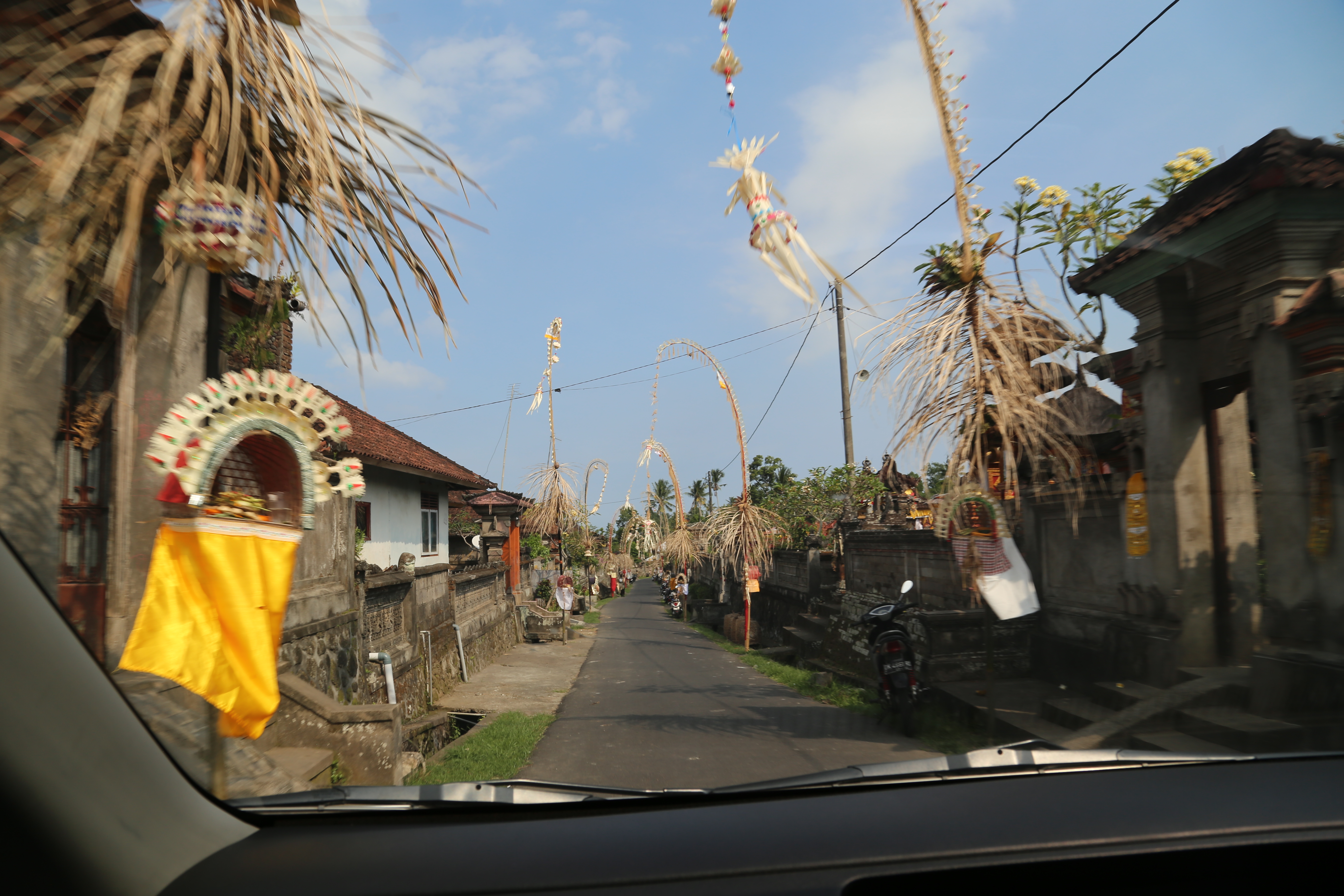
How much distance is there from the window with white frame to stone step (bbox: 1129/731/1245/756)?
47.8 feet

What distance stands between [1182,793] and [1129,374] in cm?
554

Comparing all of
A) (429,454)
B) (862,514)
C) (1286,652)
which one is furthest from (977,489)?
(429,454)

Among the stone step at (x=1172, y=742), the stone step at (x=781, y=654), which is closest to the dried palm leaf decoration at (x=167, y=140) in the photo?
the stone step at (x=1172, y=742)

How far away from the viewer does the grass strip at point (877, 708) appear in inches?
176

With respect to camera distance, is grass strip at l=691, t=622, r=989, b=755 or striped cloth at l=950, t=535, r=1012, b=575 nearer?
grass strip at l=691, t=622, r=989, b=755

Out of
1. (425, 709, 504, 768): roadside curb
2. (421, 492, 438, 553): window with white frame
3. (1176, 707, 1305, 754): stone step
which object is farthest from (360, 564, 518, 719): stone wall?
(1176, 707, 1305, 754): stone step

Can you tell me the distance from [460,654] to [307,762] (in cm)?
1086

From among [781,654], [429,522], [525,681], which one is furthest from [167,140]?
[429,522]

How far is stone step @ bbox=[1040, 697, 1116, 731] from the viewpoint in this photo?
444cm

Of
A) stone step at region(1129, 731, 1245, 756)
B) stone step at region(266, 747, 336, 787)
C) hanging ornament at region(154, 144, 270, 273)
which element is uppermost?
hanging ornament at region(154, 144, 270, 273)

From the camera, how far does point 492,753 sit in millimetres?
3582

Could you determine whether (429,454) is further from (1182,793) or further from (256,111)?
(1182,793)

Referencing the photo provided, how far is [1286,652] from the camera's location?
460cm

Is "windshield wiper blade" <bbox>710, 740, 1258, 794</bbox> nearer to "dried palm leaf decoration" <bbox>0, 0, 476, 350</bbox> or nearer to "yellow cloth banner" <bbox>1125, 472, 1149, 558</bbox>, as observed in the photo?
"dried palm leaf decoration" <bbox>0, 0, 476, 350</bbox>
